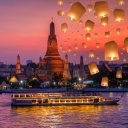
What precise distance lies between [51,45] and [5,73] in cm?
4109

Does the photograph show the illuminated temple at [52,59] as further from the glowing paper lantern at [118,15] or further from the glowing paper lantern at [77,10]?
the glowing paper lantern at [77,10]

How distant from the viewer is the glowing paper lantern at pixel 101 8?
12.3m

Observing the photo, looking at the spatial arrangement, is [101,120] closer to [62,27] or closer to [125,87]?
[62,27]

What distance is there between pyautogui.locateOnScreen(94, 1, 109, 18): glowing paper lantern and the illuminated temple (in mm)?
98952

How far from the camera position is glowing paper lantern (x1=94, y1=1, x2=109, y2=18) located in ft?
40.4

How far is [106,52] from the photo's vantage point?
12.1 m

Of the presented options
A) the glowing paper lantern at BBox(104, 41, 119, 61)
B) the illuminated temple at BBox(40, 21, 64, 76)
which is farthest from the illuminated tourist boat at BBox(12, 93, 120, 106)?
the illuminated temple at BBox(40, 21, 64, 76)

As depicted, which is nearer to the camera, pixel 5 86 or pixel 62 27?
pixel 62 27

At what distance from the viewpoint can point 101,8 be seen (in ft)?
40.5

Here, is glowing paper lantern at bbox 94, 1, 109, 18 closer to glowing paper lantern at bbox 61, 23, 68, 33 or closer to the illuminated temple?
glowing paper lantern at bbox 61, 23, 68, 33

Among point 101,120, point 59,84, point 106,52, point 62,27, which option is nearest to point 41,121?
point 101,120

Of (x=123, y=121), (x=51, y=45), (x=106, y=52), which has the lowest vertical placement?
(x=123, y=121)

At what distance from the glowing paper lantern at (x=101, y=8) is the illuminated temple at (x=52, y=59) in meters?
99.0

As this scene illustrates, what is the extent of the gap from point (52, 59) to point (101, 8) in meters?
103
